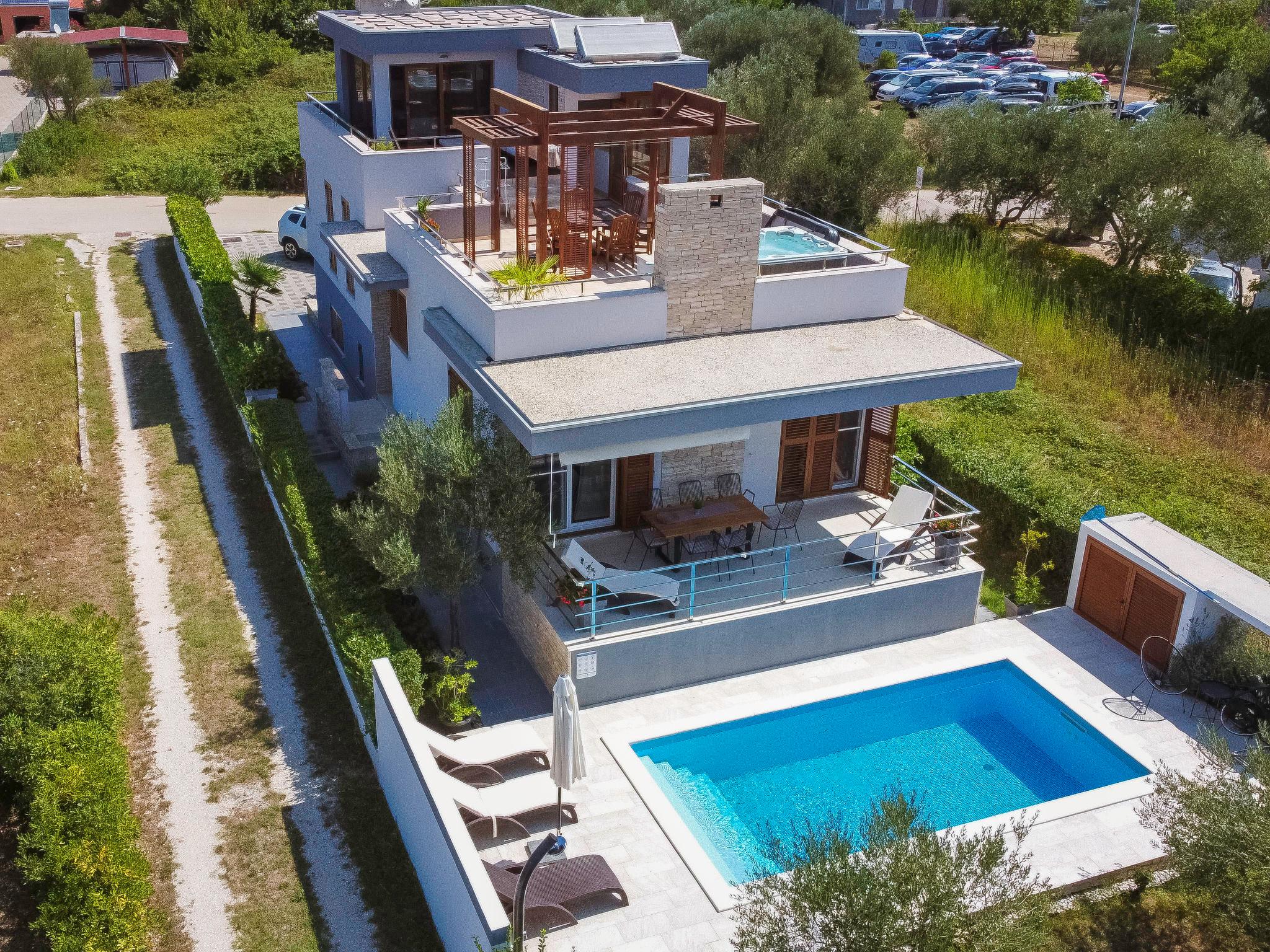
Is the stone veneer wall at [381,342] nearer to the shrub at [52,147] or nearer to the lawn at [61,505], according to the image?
the lawn at [61,505]

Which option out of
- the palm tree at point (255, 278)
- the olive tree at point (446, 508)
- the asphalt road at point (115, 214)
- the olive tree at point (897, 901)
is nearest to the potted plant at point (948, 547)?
the olive tree at point (446, 508)

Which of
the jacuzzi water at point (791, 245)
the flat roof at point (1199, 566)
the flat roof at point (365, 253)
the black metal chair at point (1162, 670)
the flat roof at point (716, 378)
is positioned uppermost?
the jacuzzi water at point (791, 245)

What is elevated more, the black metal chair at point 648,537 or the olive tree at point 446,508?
the olive tree at point 446,508

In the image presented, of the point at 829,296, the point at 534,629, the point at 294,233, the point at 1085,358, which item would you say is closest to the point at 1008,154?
the point at 1085,358

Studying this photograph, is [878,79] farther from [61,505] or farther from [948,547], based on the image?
[61,505]

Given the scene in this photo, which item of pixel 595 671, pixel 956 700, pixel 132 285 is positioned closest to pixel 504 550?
pixel 595 671

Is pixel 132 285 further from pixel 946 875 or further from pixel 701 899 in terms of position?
pixel 946 875
